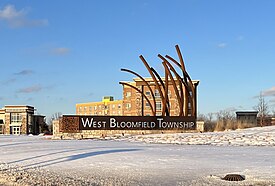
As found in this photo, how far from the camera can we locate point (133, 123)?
94.3 feet

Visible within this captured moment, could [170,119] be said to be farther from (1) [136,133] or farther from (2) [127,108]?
(2) [127,108]

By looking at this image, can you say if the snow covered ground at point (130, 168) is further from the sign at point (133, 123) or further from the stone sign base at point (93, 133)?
the sign at point (133, 123)

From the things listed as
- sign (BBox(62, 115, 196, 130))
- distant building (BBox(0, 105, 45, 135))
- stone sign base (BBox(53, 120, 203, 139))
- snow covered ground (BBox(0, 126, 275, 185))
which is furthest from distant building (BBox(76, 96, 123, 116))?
snow covered ground (BBox(0, 126, 275, 185))

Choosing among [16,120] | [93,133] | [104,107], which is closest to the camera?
[93,133]

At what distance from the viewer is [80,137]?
2666cm

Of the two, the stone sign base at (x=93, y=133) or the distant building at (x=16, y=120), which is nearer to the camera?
the stone sign base at (x=93, y=133)

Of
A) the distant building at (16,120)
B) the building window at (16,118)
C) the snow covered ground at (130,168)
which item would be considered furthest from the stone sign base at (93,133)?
the building window at (16,118)

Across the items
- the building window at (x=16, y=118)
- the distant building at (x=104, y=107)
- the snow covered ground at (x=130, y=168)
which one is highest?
the distant building at (x=104, y=107)

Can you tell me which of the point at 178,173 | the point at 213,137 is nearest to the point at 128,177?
the point at 178,173

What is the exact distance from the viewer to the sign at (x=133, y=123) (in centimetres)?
2736

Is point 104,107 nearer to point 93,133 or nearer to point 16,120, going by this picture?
point 16,120

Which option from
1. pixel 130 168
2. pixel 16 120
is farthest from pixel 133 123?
pixel 16 120

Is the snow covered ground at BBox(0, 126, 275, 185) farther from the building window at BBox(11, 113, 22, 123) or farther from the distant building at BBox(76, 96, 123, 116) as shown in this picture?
the distant building at BBox(76, 96, 123, 116)

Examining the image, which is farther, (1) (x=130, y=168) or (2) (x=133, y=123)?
(2) (x=133, y=123)
